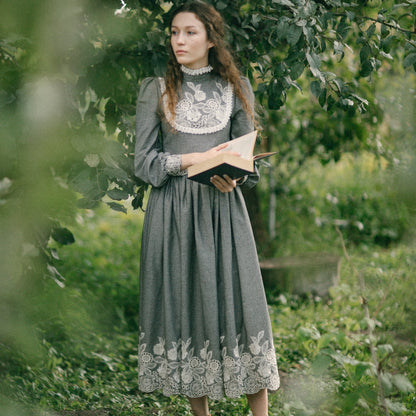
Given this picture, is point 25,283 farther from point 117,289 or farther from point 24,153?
point 117,289

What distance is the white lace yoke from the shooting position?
7.31ft

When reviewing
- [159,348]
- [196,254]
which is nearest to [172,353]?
[159,348]

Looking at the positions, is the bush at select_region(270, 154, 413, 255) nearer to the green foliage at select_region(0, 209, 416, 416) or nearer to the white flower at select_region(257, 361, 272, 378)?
the green foliage at select_region(0, 209, 416, 416)

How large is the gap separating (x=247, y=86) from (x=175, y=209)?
0.65 meters

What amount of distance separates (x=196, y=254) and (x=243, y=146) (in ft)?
1.64

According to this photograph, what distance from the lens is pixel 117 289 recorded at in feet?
13.9

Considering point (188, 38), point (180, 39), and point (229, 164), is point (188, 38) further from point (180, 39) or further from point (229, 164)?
point (229, 164)

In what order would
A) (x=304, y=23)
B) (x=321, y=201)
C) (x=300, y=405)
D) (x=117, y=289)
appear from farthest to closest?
1. (x=321, y=201)
2. (x=117, y=289)
3. (x=304, y=23)
4. (x=300, y=405)

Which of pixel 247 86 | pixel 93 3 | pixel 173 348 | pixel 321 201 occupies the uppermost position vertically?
pixel 93 3

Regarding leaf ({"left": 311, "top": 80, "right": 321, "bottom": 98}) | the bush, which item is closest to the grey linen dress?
leaf ({"left": 311, "top": 80, "right": 321, "bottom": 98})

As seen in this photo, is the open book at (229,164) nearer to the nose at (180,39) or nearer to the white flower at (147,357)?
the nose at (180,39)

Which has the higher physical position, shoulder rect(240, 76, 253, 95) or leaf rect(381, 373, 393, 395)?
shoulder rect(240, 76, 253, 95)

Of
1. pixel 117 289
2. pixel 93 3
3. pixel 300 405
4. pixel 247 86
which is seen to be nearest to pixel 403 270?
pixel 117 289

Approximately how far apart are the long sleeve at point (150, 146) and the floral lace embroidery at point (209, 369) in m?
0.71
